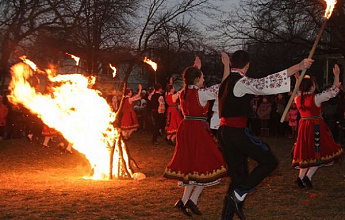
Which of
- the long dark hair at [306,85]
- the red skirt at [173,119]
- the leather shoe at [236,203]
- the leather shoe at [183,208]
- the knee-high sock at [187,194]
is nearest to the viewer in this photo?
the leather shoe at [236,203]

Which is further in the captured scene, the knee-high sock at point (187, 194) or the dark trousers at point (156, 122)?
the dark trousers at point (156, 122)

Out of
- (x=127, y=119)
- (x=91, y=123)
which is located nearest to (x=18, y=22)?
(x=127, y=119)

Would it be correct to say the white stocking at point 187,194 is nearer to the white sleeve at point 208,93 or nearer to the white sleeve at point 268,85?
the white sleeve at point 208,93

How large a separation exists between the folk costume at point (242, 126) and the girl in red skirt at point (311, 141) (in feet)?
9.51

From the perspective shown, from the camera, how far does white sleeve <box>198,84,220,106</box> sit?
645cm

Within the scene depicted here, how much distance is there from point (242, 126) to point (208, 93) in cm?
92

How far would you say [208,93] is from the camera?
21.4 feet

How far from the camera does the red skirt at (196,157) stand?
6477mm

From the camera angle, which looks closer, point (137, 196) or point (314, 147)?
point (137, 196)

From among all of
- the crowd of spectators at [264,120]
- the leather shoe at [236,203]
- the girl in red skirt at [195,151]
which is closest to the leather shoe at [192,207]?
the girl in red skirt at [195,151]

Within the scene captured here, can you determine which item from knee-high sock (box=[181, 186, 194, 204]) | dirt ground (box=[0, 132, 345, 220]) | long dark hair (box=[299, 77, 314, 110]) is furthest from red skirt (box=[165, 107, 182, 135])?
knee-high sock (box=[181, 186, 194, 204])

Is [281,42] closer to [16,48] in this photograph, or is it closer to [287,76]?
[16,48]

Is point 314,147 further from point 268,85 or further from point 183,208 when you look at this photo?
point 268,85

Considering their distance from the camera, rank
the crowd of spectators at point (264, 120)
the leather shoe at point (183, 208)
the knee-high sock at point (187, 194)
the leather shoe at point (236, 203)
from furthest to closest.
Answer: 1. the crowd of spectators at point (264, 120)
2. the knee-high sock at point (187, 194)
3. the leather shoe at point (183, 208)
4. the leather shoe at point (236, 203)
